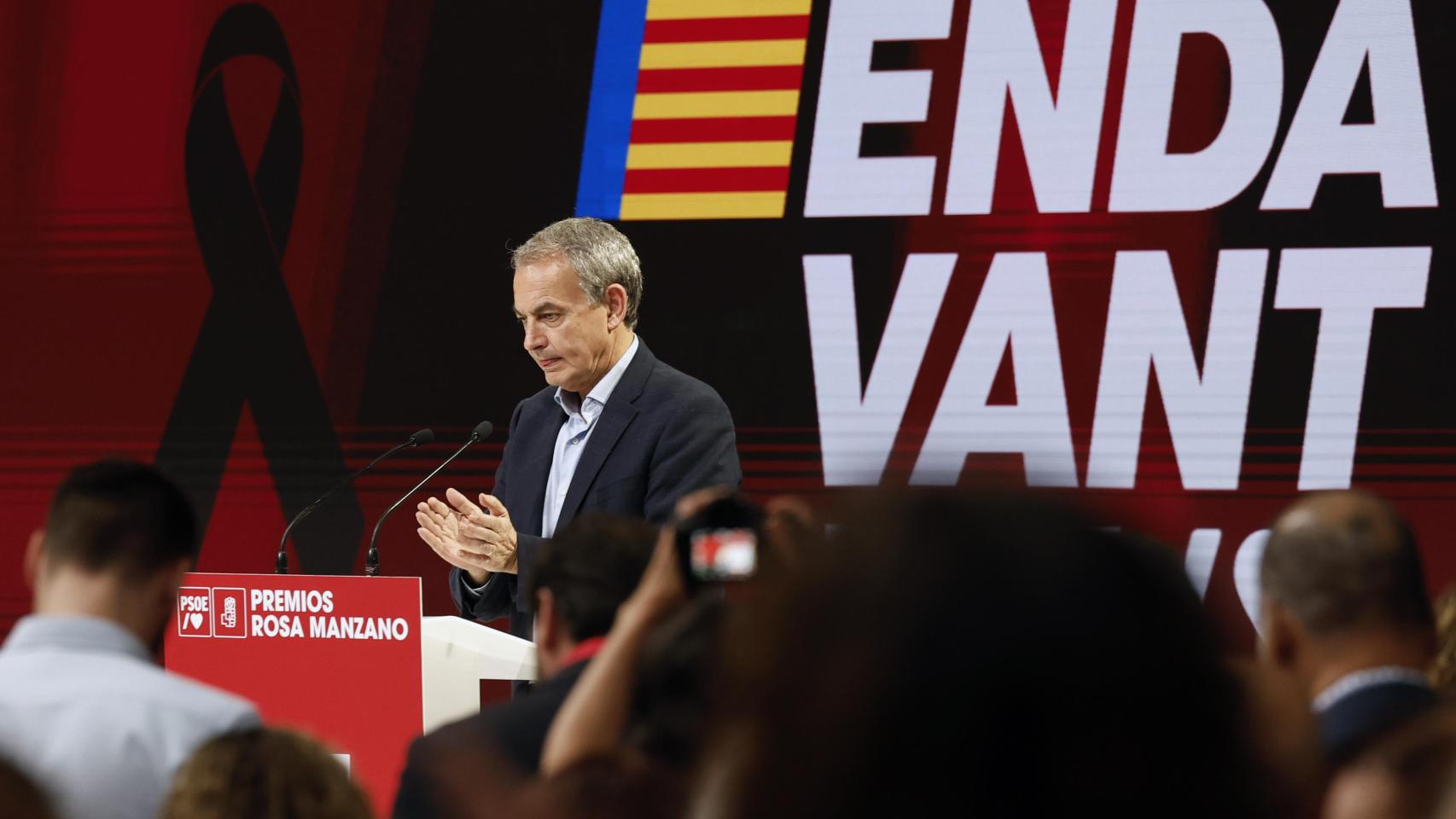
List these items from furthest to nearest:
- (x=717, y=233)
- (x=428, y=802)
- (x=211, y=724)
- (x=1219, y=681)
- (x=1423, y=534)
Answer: (x=717, y=233), (x=1423, y=534), (x=211, y=724), (x=428, y=802), (x=1219, y=681)

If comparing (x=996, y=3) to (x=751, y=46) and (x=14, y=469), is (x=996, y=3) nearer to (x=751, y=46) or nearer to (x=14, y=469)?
(x=751, y=46)

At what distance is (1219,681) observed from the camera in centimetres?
49

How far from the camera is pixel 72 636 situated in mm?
1850

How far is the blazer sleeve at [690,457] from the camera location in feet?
11.6

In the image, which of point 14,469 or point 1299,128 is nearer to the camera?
point 1299,128

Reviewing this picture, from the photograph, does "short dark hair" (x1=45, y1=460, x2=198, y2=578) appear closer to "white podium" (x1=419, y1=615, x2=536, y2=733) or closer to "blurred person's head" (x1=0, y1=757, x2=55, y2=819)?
"blurred person's head" (x1=0, y1=757, x2=55, y2=819)

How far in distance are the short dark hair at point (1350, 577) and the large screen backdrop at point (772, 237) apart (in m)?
3.22

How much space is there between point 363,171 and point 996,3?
2456 mm

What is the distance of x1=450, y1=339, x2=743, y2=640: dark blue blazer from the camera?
11.7 ft

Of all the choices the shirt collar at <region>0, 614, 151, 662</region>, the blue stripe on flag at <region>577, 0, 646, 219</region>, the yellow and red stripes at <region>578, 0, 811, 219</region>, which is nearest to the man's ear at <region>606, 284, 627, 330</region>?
the yellow and red stripes at <region>578, 0, 811, 219</region>

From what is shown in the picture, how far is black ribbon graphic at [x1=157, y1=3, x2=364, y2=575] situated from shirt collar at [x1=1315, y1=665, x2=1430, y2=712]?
4.70 meters

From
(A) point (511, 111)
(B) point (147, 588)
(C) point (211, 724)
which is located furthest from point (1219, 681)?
(A) point (511, 111)

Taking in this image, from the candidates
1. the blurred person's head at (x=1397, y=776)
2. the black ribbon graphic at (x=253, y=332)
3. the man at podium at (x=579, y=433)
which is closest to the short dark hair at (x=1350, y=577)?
the blurred person's head at (x=1397, y=776)

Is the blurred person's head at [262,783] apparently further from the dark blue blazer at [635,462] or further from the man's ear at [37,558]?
the dark blue blazer at [635,462]
